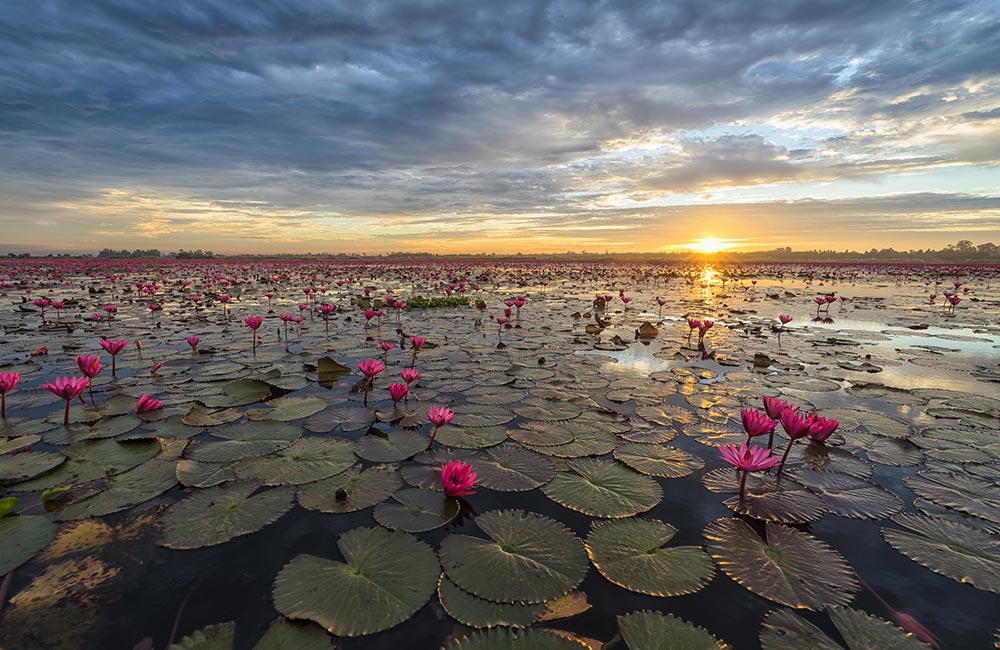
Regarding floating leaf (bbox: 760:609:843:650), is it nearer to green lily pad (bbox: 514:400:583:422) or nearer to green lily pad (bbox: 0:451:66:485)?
green lily pad (bbox: 514:400:583:422)

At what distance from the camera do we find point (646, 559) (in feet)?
7.95

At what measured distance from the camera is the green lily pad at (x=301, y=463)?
3217mm

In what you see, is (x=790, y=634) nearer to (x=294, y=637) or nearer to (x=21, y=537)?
(x=294, y=637)

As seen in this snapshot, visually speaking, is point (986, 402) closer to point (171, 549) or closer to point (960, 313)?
point (171, 549)

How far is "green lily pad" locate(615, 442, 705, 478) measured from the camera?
3.44 meters

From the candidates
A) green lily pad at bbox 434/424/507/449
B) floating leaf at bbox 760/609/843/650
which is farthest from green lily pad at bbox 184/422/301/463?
floating leaf at bbox 760/609/843/650

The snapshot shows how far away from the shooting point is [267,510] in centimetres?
279

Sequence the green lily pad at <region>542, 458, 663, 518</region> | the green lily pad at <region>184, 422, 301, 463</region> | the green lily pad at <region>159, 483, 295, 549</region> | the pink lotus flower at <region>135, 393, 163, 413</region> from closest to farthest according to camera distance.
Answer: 1. the green lily pad at <region>159, 483, 295, 549</region>
2. the green lily pad at <region>542, 458, 663, 518</region>
3. the green lily pad at <region>184, 422, 301, 463</region>
4. the pink lotus flower at <region>135, 393, 163, 413</region>

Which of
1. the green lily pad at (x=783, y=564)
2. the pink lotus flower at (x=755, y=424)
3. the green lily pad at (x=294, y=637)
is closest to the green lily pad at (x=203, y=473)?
the green lily pad at (x=294, y=637)

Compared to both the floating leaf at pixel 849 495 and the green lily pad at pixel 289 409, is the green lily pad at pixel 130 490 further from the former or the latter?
the floating leaf at pixel 849 495

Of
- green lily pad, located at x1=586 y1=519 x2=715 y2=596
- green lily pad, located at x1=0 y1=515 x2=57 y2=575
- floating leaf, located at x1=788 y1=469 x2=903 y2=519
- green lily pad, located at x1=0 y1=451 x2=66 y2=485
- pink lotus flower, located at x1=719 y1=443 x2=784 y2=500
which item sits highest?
pink lotus flower, located at x1=719 y1=443 x2=784 y2=500

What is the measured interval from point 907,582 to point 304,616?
3174 mm

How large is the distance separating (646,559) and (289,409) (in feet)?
12.8

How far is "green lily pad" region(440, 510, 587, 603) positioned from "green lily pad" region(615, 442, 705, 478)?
3.79 ft
